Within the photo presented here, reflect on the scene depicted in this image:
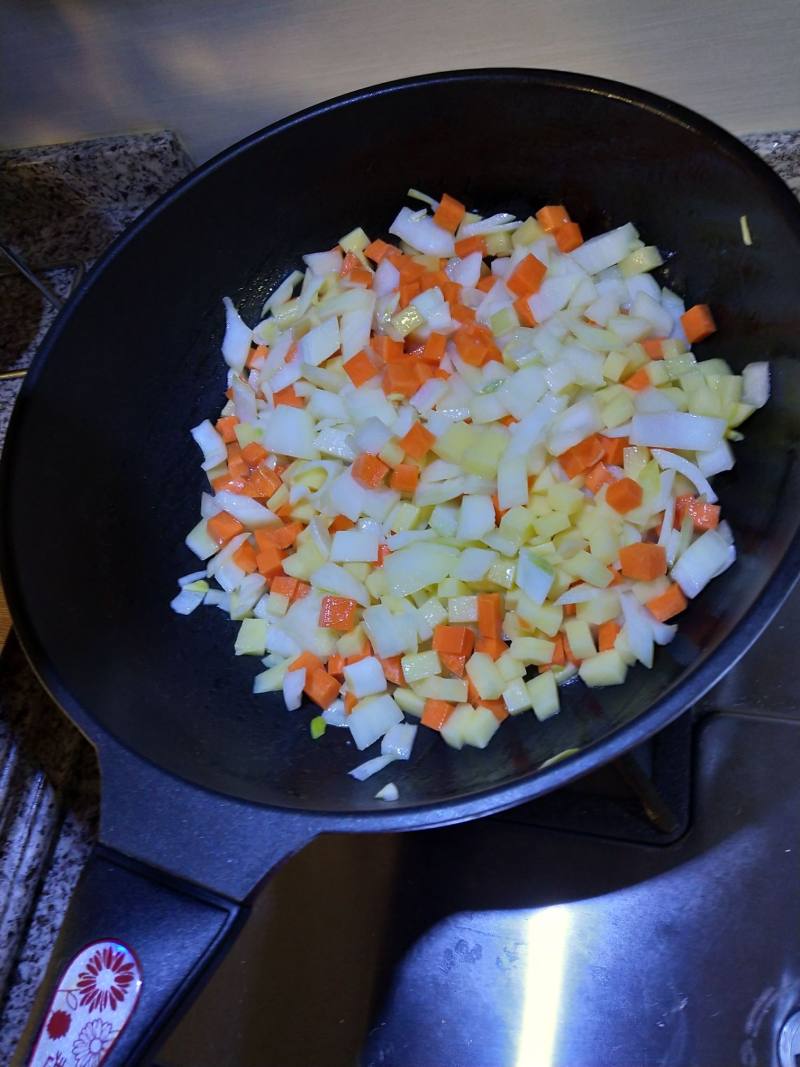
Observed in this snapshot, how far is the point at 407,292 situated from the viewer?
94 cm

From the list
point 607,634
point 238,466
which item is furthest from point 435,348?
point 607,634

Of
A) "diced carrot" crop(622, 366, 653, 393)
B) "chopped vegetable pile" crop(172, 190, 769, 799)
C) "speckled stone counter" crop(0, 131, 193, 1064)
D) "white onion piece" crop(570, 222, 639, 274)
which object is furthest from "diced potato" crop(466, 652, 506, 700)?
"speckled stone counter" crop(0, 131, 193, 1064)

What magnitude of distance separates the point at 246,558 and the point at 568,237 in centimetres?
50

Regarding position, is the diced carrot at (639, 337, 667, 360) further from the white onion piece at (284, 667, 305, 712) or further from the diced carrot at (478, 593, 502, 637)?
the white onion piece at (284, 667, 305, 712)

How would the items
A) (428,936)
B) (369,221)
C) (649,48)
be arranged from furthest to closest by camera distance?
1. (369,221)
2. (649,48)
3. (428,936)

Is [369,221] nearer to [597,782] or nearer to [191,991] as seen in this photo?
[597,782]

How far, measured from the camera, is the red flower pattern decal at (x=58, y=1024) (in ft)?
1.73

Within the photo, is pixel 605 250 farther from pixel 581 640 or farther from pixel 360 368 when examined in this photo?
pixel 581 640

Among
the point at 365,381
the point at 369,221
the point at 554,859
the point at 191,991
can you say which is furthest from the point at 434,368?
the point at 191,991

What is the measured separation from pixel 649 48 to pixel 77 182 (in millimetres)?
698

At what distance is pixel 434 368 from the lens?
2.98 ft

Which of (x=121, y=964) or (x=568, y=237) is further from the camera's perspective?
(x=568, y=237)

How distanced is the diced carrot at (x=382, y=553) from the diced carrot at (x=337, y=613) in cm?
5

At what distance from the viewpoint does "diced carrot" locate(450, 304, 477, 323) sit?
36.5 inches
